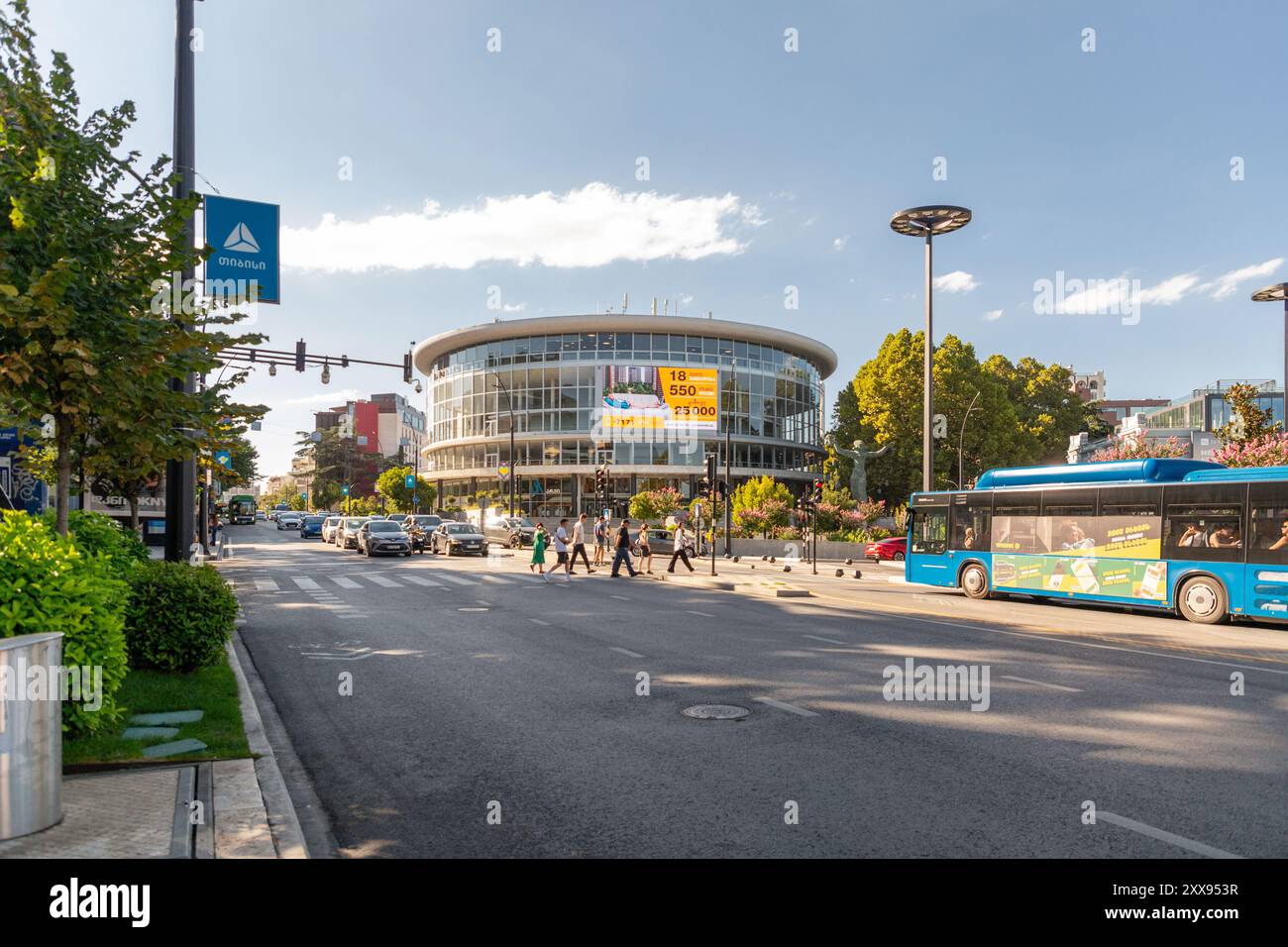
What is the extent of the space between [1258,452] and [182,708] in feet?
96.8

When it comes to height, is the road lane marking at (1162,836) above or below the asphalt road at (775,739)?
above

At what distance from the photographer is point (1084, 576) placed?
60.4 ft

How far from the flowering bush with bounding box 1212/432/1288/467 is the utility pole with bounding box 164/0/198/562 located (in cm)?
2767

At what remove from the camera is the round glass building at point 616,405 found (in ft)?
227

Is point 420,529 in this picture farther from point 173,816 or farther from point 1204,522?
point 173,816

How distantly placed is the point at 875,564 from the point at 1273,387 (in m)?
62.4

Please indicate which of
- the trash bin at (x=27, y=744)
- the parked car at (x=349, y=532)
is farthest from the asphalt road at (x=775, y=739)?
the parked car at (x=349, y=532)

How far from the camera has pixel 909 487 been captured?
2338 inches

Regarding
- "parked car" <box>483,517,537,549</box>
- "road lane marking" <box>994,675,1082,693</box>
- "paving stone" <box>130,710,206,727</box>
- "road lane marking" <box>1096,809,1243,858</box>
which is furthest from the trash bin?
"parked car" <box>483,517,537,549</box>

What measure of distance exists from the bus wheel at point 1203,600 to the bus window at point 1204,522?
498mm

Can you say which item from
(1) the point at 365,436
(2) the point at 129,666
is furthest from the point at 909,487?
(1) the point at 365,436

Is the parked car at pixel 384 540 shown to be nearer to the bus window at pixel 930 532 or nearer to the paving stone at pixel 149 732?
the bus window at pixel 930 532

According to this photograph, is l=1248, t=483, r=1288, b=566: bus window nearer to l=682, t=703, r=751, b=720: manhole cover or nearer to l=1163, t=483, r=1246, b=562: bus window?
l=1163, t=483, r=1246, b=562: bus window

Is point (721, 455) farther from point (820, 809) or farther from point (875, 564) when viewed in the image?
point (820, 809)
